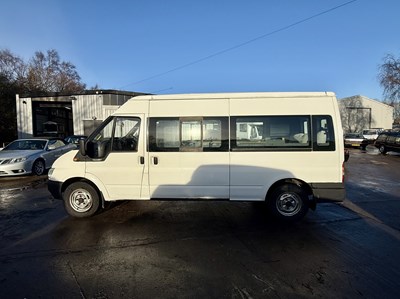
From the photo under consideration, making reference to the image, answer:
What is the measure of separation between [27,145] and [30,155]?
1.37 metres

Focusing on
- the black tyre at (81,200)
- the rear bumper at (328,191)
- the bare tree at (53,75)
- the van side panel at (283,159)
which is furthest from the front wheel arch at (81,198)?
the bare tree at (53,75)

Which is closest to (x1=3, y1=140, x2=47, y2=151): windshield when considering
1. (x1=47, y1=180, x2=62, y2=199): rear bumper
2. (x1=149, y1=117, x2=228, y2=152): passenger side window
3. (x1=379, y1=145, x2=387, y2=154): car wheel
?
(x1=47, y1=180, x2=62, y2=199): rear bumper

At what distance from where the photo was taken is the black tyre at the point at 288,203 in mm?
5461

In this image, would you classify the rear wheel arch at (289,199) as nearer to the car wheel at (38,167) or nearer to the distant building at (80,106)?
the car wheel at (38,167)

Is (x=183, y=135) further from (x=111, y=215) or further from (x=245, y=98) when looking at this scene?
(x=111, y=215)

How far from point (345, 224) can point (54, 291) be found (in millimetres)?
5045

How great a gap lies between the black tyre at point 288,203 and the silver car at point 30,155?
9466 millimetres

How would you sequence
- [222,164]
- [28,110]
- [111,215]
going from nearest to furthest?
[222,164], [111,215], [28,110]

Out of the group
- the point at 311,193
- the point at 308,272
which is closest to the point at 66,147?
the point at 311,193

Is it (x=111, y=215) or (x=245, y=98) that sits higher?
(x=245, y=98)

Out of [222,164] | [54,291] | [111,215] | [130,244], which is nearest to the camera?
[54,291]

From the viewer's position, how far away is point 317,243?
4.52 m

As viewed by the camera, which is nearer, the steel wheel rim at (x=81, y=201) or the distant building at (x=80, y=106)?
the steel wheel rim at (x=81, y=201)

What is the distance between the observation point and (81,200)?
581 centimetres
